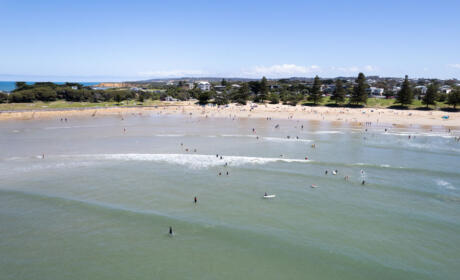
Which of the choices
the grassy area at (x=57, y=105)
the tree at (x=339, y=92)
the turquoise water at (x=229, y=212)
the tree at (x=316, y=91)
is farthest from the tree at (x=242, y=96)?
the turquoise water at (x=229, y=212)

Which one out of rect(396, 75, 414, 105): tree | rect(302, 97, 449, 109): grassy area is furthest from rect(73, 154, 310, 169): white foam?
rect(302, 97, 449, 109): grassy area

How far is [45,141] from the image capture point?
45.0 meters

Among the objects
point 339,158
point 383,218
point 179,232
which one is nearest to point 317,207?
point 383,218

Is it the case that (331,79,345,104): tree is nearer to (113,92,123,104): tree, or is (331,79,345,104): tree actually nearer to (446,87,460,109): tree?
(446,87,460,109): tree

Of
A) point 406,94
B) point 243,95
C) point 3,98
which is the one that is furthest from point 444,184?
point 3,98

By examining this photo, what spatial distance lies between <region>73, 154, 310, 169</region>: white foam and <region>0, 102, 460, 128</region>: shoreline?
40274 mm

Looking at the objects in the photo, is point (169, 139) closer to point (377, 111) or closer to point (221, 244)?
point (221, 244)

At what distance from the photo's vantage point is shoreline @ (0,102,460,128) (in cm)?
6631

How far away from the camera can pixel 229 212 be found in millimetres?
21547

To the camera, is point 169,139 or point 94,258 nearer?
point 94,258

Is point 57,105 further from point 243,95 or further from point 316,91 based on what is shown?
point 316,91

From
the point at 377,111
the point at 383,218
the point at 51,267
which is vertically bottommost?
the point at 51,267

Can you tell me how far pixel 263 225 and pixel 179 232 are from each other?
5817mm

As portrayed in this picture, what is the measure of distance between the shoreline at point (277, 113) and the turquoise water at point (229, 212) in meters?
27.3
